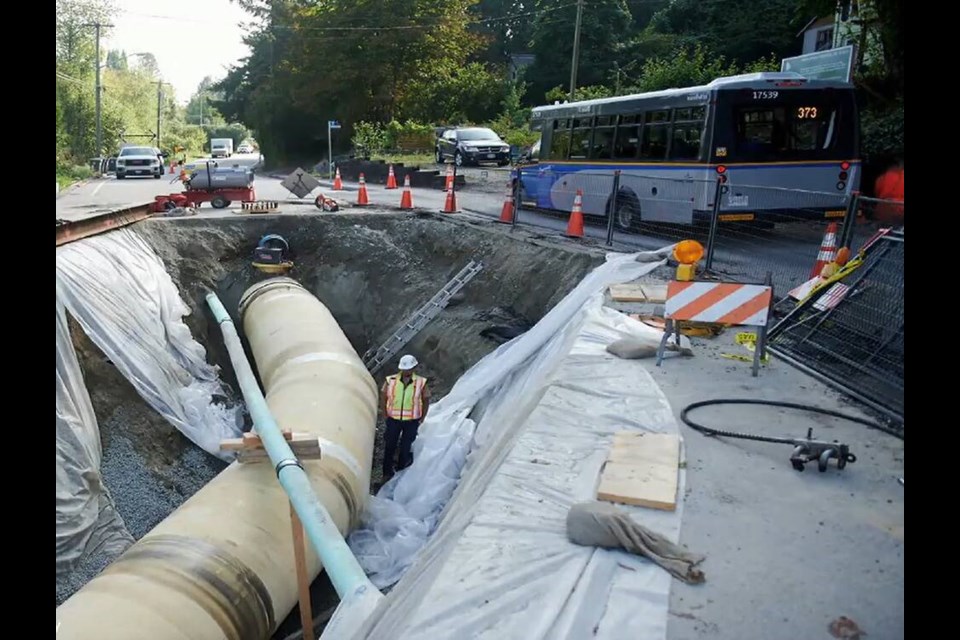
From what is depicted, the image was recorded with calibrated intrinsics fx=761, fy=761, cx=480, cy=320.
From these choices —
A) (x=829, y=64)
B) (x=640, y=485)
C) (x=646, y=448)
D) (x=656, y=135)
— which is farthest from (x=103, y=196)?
(x=640, y=485)

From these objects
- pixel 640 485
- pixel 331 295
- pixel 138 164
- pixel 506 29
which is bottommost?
pixel 331 295

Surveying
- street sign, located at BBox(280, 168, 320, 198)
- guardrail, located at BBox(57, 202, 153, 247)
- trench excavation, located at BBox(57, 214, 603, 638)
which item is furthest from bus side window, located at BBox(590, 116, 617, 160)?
guardrail, located at BBox(57, 202, 153, 247)

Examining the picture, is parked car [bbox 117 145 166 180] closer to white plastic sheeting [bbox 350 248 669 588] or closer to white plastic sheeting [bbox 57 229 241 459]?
white plastic sheeting [bbox 57 229 241 459]

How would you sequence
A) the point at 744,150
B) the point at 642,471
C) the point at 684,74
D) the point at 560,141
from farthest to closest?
1. the point at 684,74
2. the point at 560,141
3. the point at 744,150
4. the point at 642,471

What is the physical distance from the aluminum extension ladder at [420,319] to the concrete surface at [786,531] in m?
7.45

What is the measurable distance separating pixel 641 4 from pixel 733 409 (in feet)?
141

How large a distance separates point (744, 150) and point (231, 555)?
993 cm

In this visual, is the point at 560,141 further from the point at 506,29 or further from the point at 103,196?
the point at 506,29

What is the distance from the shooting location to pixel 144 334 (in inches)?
409

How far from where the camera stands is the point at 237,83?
165 feet

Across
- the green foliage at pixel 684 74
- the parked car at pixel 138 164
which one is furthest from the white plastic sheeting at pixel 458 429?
the parked car at pixel 138 164

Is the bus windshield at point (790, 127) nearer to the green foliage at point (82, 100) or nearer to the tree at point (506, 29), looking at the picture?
the green foliage at point (82, 100)
